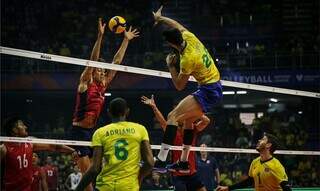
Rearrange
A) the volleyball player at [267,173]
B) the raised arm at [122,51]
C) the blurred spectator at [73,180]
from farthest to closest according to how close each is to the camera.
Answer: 1. the blurred spectator at [73,180]
2. the raised arm at [122,51]
3. the volleyball player at [267,173]

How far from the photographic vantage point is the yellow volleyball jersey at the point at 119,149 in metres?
5.70

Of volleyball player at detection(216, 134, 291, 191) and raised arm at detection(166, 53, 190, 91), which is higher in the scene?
raised arm at detection(166, 53, 190, 91)

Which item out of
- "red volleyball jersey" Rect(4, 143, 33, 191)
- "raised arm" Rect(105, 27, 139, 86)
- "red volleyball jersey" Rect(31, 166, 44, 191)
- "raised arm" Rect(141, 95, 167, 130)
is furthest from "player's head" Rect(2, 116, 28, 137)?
"raised arm" Rect(141, 95, 167, 130)

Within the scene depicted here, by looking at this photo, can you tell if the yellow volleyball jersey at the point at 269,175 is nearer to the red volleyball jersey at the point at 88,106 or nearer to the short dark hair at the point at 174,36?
the short dark hair at the point at 174,36

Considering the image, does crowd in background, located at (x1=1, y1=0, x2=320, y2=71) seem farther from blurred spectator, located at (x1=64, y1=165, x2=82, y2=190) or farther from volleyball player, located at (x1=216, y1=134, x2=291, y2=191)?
volleyball player, located at (x1=216, y1=134, x2=291, y2=191)

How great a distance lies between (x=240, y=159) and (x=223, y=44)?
6.41 m

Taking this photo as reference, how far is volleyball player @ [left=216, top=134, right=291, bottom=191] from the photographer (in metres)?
8.28

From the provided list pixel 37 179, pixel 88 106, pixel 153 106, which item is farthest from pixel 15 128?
pixel 153 106

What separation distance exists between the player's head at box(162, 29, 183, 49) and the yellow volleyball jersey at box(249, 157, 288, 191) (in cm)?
233

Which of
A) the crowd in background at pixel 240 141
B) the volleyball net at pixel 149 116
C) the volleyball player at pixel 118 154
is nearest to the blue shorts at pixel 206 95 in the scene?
the volleyball player at pixel 118 154

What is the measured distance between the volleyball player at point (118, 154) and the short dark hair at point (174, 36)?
6.69ft

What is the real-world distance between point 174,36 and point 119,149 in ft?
7.71

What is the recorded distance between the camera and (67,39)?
24.1m

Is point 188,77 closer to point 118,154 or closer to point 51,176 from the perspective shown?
point 118,154
